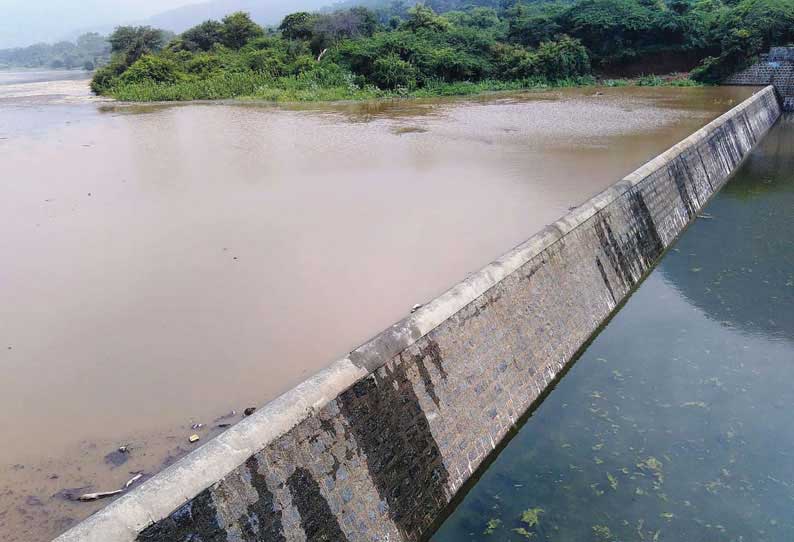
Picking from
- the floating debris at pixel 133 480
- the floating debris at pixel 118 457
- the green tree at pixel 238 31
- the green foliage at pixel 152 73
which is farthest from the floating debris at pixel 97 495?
the green tree at pixel 238 31

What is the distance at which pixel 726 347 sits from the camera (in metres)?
6.93

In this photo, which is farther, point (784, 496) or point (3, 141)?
point (3, 141)

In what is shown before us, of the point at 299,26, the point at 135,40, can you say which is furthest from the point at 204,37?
the point at 299,26

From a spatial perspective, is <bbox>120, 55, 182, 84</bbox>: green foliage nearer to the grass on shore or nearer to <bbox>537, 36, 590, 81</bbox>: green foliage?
the grass on shore

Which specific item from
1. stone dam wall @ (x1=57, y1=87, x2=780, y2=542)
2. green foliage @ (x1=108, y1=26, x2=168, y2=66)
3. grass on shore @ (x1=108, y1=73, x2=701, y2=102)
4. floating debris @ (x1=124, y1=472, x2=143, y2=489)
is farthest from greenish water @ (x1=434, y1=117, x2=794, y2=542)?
green foliage @ (x1=108, y1=26, x2=168, y2=66)

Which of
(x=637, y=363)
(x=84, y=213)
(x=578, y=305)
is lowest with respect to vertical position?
(x=637, y=363)

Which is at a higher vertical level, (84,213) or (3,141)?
(3,141)

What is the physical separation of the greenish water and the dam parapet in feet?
76.2

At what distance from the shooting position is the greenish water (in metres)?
4.58

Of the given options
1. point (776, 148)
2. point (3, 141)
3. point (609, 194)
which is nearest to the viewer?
point (609, 194)

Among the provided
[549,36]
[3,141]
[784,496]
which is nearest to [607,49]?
[549,36]

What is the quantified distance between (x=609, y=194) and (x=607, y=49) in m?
30.9

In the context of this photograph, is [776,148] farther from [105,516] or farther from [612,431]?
[105,516]

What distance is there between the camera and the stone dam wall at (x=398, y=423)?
326cm
